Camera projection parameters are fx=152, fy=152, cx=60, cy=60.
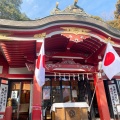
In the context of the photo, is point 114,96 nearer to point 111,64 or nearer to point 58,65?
point 111,64

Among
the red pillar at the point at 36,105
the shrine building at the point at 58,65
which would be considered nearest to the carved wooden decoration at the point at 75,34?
the shrine building at the point at 58,65

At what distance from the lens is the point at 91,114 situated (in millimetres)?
7656

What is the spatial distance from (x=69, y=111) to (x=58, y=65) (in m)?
2.08

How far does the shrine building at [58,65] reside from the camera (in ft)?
19.4

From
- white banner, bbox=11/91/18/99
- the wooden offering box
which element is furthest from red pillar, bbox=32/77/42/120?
white banner, bbox=11/91/18/99

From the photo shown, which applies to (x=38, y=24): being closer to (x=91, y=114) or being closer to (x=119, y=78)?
(x=91, y=114)

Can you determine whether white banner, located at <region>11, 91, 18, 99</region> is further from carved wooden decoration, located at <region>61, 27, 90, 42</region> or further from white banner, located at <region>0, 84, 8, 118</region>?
carved wooden decoration, located at <region>61, 27, 90, 42</region>

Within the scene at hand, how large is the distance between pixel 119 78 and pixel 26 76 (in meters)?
5.34

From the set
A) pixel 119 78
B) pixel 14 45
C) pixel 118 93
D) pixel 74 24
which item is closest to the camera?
pixel 14 45

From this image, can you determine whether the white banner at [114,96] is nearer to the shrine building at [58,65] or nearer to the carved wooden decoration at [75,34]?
the shrine building at [58,65]

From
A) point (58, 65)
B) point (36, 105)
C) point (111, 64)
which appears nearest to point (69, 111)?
point (36, 105)

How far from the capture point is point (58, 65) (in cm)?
705

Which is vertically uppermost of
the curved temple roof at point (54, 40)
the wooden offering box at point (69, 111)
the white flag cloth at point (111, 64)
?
the curved temple roof at point (54, 40)

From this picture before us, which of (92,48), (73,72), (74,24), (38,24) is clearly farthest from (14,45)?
(92,48)
